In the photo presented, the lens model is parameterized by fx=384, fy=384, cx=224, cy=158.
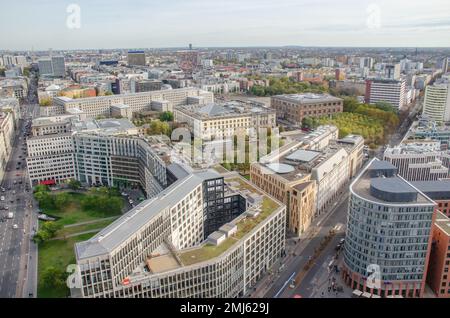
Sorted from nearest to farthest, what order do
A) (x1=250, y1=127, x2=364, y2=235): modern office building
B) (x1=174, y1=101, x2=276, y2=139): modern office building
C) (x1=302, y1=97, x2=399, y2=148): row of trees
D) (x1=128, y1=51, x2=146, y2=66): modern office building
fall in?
(x1=250, y1=127, x2=364, y2=235): modern office building
(x1=302, y1=97, x2=399, y2=148): row of trees
(x1=174, y1=101, x2=276, y2=139): modern office building
(x1=128, y1=51, x2=146, y2=66): modern office building

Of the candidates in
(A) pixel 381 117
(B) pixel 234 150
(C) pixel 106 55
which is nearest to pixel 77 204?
(B) pixel 234 150

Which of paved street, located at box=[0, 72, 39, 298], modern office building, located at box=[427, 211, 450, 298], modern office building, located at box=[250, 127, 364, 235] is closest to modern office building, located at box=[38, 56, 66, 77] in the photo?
paved street, located at box=[0, 72, 39, 298]

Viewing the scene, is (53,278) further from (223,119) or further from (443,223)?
(223,119)

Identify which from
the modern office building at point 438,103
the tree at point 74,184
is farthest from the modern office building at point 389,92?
the tree at point 74,184

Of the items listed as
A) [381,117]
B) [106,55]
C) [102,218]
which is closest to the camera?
[102,218]

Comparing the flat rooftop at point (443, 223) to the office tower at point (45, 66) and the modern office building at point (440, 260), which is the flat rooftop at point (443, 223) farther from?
the office tower at point (45, 66)

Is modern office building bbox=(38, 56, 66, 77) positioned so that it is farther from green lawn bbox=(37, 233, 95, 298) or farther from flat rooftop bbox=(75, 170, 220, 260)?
flat rooftop bbox=(75, 170, 220, 260)
